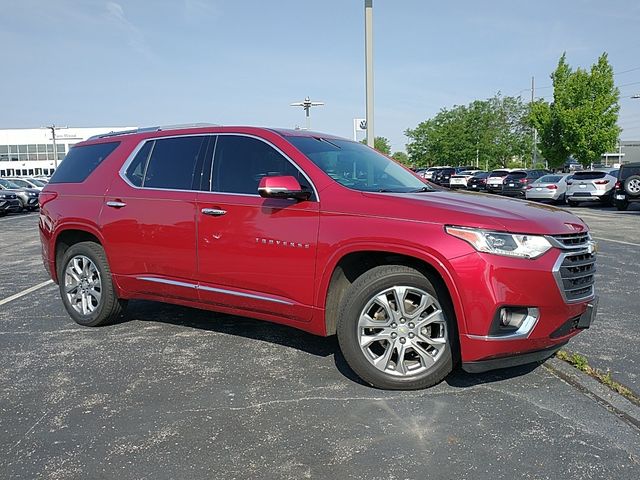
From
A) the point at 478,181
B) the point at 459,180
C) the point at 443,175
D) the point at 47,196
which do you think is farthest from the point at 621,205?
the point at 443,175

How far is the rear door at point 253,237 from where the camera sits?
406 cm

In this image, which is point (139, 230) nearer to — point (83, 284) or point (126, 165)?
point (126, 165)

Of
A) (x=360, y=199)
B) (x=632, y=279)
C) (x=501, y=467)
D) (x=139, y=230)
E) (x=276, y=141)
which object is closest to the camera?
(x=501, y=467)

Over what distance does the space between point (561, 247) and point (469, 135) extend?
2252 inches

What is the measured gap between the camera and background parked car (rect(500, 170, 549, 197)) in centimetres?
2844

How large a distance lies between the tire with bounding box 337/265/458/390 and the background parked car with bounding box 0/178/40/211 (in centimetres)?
2462

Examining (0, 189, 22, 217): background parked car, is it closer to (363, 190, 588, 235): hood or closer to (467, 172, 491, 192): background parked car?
(363, 190, 588, 235): hood

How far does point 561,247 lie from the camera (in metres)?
3.54

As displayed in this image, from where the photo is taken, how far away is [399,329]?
3.78 meters

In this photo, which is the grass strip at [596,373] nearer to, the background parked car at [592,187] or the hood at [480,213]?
the hood at [480,213]

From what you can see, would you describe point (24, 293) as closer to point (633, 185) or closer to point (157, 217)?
point (157, 217)

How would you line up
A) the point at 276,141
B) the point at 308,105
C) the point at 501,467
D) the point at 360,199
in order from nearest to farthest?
the point at 501,467, the point at 360,199, the point at 276,141, the point at 308,105

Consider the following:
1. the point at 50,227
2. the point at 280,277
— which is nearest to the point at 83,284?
the point at 50,227

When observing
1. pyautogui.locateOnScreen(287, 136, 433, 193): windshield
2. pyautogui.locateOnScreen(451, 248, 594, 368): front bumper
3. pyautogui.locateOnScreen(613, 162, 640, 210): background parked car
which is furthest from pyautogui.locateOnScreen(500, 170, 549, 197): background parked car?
pyautogui.locateOnScreen(451, 248, 594, 368): front bumper
